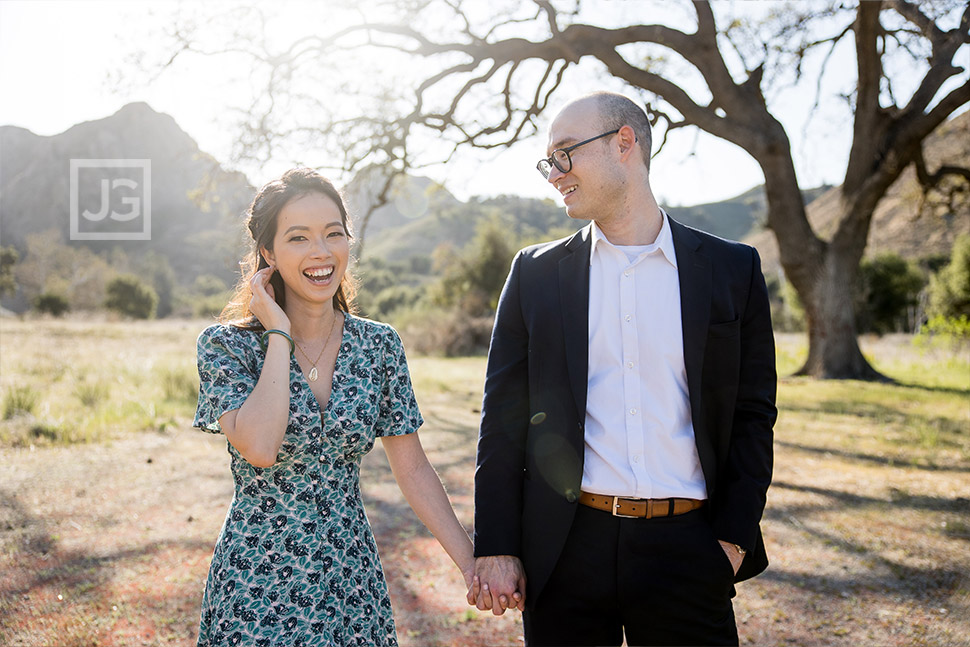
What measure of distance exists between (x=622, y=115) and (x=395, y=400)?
1.18m

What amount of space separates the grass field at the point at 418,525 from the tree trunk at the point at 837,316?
128 inches

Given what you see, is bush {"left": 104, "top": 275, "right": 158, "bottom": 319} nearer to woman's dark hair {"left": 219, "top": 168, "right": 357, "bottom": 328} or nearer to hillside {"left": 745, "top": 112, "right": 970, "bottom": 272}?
hillside {"left": 745, "top": 112, "right": 970, "bottom": 272}

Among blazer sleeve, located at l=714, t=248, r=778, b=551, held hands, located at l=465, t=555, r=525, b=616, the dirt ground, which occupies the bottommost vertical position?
the dirt ground

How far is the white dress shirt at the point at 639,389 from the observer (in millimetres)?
2008

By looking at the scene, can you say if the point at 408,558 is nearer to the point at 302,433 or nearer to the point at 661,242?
the point at 302,433

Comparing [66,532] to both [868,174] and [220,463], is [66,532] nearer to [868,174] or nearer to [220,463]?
[220,463]

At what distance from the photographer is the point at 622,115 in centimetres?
220

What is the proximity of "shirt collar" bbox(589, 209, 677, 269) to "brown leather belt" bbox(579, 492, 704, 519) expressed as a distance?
2.39ft

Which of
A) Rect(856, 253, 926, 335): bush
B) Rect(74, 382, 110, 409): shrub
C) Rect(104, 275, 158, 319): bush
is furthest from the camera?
Rect(104, 275, 158, 319): bush

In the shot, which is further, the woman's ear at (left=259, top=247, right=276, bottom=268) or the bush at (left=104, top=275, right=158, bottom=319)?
the bush at (left=104, top=275, right=158, bottom=319)

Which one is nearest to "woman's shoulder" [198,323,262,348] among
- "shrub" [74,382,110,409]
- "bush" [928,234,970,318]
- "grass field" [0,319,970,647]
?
"grass field" [0,319,970,647]

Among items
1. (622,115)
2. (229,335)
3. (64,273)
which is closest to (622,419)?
(622,115)

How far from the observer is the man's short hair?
218 cm

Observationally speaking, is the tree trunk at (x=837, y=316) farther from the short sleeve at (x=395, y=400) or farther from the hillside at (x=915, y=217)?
the short sleeve at (x=395, y=400)
